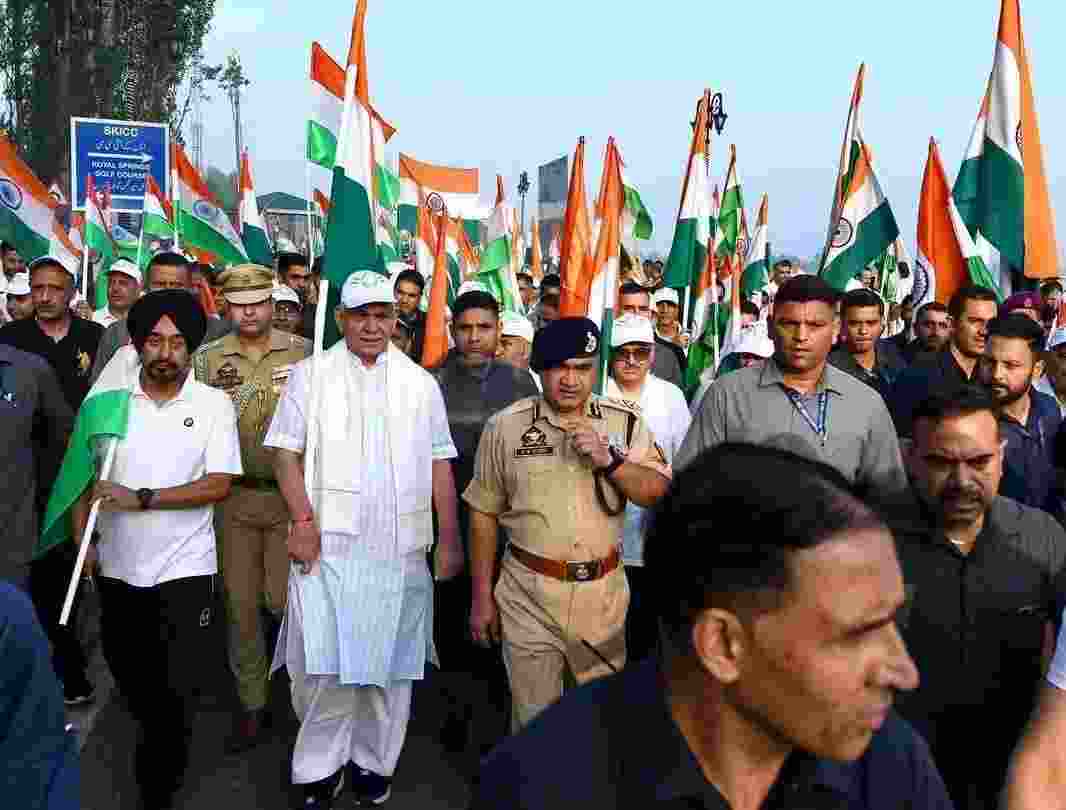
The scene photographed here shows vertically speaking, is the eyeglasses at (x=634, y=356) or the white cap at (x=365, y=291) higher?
the white cap at (x=365, y=291)

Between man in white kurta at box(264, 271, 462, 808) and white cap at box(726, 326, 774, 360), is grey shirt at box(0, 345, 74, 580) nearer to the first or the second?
man in white kurta at box(264, 271, 462, 808)

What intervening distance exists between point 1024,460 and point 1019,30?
8.79ft

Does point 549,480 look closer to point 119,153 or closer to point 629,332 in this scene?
point 629,332

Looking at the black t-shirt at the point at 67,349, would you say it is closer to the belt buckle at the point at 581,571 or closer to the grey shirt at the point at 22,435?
the grey shirt at the point at 22,435

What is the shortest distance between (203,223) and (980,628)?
8766mm

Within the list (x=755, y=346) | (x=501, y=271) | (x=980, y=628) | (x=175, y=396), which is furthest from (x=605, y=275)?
(x=980, y=628)

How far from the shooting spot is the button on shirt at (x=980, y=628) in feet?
9.86

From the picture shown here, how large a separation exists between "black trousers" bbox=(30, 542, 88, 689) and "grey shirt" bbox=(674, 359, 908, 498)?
9.75 ft

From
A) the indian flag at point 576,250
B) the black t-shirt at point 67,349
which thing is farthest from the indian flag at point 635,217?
the black t-shirt at point 67,349

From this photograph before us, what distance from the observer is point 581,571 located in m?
4.29

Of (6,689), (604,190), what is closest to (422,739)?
(604,190)

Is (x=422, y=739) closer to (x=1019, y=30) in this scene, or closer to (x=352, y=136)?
(x=352, y=136)

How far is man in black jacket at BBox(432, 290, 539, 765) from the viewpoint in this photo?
589cm

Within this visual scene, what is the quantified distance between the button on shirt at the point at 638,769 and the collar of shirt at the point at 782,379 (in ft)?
9.06
